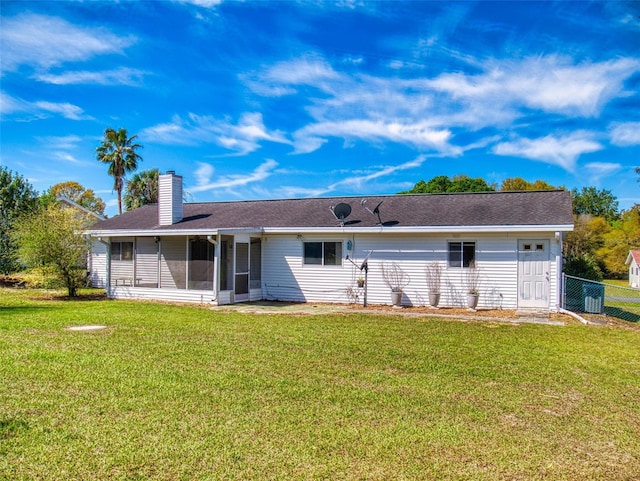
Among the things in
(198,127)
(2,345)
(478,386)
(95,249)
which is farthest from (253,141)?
(478,386)

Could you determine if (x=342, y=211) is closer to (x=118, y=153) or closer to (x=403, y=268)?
(x=403, y=268)

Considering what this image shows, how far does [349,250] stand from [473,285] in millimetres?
3996

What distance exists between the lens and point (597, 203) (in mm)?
61594

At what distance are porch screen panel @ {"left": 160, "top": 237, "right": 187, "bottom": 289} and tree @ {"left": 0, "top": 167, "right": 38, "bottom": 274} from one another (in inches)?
388

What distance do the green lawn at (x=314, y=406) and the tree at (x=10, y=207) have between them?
15.3 m

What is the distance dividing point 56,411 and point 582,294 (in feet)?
45.0

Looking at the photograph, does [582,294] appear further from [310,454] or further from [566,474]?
[310,454]

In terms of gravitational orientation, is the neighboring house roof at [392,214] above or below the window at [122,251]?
above

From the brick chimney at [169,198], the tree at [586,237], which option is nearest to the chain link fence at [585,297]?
the brick chimney at [169,198]

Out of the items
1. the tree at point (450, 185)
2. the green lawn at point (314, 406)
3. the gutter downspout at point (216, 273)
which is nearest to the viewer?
the green lawn at point (314, 406)

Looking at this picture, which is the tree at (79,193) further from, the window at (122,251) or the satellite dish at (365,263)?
the satellite dish at (365,263)

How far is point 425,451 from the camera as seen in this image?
401 cm

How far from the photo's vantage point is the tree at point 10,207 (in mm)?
22141

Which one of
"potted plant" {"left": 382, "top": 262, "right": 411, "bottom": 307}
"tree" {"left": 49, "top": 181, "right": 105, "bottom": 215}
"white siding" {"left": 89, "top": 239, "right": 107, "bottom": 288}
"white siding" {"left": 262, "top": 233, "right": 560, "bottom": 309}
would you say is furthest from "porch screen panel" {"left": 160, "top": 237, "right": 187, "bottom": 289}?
"tree" {"left": 49, "top": 181, "right": 105, "bottom": 215}
